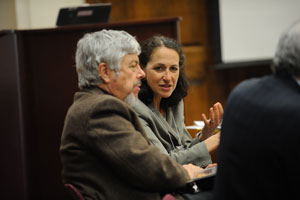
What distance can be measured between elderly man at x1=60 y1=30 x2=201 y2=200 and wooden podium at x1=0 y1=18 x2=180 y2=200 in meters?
1.34

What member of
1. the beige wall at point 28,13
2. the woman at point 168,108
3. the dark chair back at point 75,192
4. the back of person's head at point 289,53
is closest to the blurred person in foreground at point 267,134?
the back of person's head at point 289,53

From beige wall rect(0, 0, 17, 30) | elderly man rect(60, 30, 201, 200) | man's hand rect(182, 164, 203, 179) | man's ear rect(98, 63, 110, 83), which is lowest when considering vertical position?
man's hand rect(182, 164, 203, 179)

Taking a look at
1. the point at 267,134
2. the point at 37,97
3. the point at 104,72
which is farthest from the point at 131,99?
the point at 37,97

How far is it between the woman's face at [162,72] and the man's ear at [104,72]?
1.73 ft

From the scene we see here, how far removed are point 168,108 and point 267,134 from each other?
3.73 ft

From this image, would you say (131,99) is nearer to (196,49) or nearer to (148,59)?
(148,59)

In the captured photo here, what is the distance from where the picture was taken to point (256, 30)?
16.0 ft

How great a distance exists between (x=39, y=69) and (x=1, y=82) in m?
0.26

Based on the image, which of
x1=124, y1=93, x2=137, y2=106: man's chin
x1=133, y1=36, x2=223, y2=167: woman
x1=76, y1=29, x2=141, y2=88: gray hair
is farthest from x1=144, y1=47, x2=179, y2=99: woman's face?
x1=76, y1=29, x2=141, y2=88: gray hair

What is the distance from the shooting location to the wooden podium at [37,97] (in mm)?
2975

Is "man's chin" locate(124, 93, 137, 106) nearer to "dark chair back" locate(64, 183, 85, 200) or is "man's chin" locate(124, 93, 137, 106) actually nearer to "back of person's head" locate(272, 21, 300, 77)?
"dark chair back" locate(64, 183, 85, 200)

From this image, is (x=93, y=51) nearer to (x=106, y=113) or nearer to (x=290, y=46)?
(x=106, y=113)

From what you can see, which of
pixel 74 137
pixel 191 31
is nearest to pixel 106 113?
pixel 74 137

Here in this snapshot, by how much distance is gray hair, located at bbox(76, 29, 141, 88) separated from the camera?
171cm
